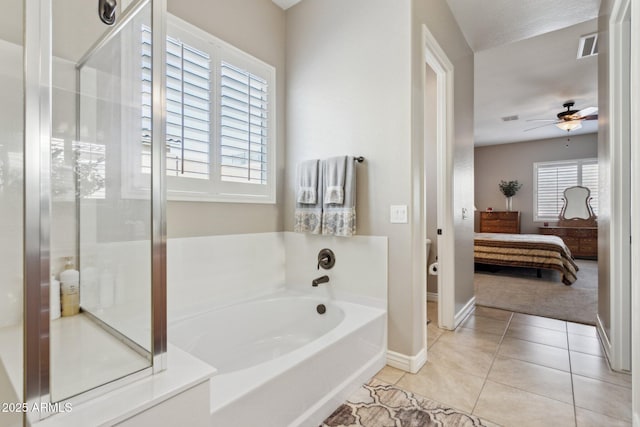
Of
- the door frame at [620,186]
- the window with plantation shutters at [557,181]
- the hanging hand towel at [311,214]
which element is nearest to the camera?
the door frame at [620,186]

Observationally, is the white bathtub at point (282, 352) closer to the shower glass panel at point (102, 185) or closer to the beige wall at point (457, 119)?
the shower glass panel at point (102, 185)

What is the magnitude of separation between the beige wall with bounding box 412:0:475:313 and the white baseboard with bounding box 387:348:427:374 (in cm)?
73

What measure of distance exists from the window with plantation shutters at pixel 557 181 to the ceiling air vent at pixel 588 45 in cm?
442

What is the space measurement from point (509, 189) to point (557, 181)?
0.97m

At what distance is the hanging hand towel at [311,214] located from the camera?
2359 millimetres

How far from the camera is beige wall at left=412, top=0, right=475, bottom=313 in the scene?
2.09 meters

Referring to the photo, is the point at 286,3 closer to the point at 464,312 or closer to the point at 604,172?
the point at 604,172

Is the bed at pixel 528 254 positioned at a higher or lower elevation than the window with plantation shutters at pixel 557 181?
lower

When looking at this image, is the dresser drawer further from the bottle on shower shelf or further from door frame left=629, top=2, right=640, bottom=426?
the bottle on shower shelf

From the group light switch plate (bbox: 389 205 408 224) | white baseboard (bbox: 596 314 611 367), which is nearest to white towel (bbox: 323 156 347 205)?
light switch plate (bbox: 389 205 408 224)

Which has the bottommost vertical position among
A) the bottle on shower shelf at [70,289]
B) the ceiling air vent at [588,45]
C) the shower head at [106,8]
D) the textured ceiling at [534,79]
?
the bottle on shower shelf at [70,289]

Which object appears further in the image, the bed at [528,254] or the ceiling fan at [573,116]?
the ceiling fan at [573,116]

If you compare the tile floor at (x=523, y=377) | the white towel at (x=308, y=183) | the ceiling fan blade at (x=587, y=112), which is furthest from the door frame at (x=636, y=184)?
the ceiling fan blade at (x=587, y=112)

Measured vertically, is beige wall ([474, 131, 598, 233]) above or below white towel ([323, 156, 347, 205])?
above
